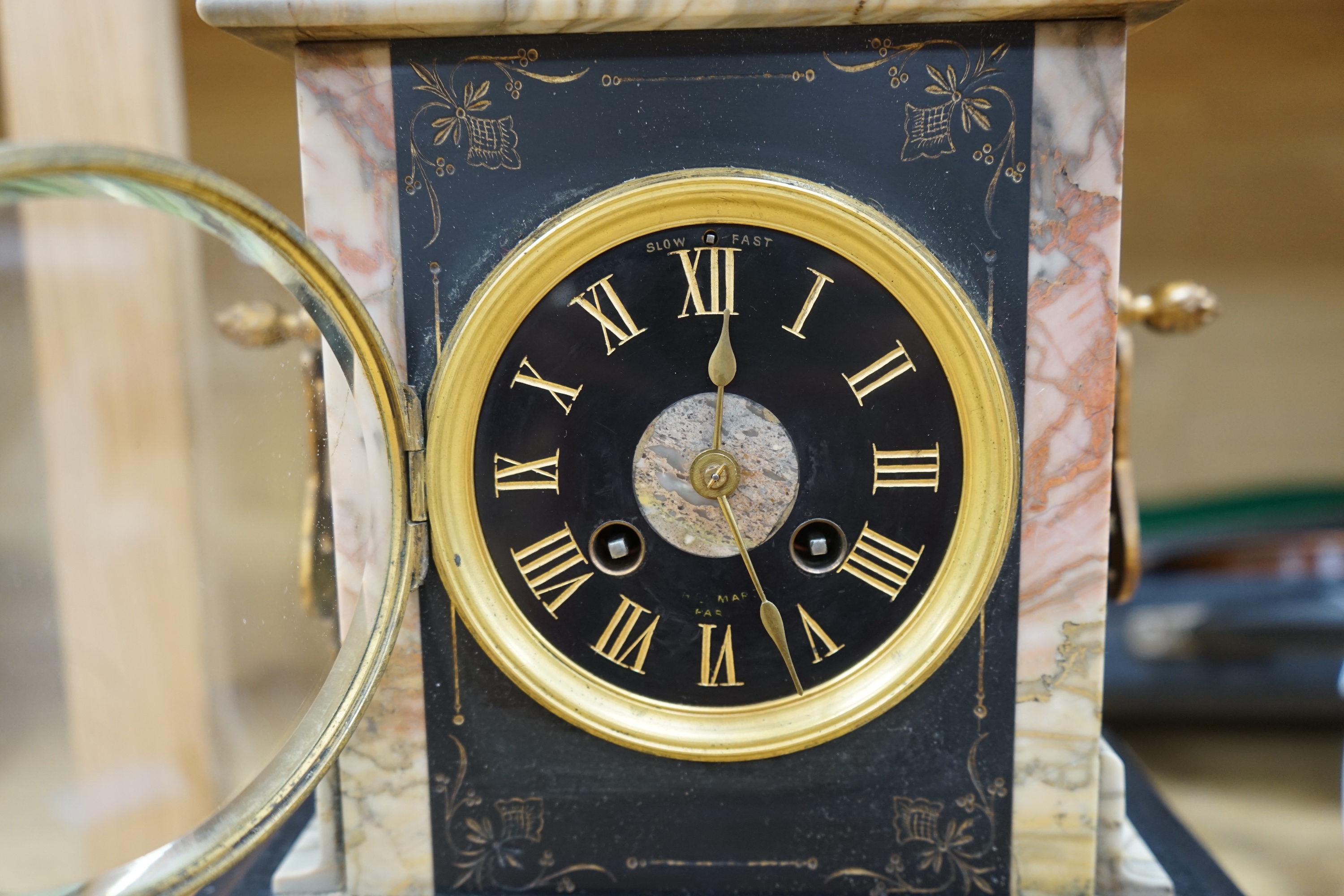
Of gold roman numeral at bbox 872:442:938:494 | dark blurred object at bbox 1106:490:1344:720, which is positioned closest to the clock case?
gold roman numeral at bbox 872:442:938:494

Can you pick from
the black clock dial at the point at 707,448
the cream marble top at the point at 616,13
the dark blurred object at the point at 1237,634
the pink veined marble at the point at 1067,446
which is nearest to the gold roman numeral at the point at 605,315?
the black clock dial at the point at 707,448

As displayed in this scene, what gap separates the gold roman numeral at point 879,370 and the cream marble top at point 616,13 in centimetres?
31

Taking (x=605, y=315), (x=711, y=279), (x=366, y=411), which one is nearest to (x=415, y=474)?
(x=366, y=411)

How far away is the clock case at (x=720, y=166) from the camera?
854 millimetres

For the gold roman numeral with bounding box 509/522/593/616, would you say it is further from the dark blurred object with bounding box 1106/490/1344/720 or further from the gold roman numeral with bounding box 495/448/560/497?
the dark blurred object with bounding box 1106/490/1344/720

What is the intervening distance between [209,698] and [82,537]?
0.28 m

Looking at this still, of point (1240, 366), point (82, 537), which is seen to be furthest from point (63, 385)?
point (1240, 366)

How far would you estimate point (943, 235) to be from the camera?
88cm

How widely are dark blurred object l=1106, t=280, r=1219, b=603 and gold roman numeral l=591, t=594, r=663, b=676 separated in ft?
1.79

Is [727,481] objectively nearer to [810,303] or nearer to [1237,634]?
[810,303]

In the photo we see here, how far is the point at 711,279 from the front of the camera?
89 centimetres

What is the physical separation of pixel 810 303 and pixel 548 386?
28 centimetres

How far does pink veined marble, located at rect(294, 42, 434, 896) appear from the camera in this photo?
0.87m

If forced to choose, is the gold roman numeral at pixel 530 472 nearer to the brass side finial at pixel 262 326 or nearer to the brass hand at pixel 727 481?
the brass hand at pixel 727 481
